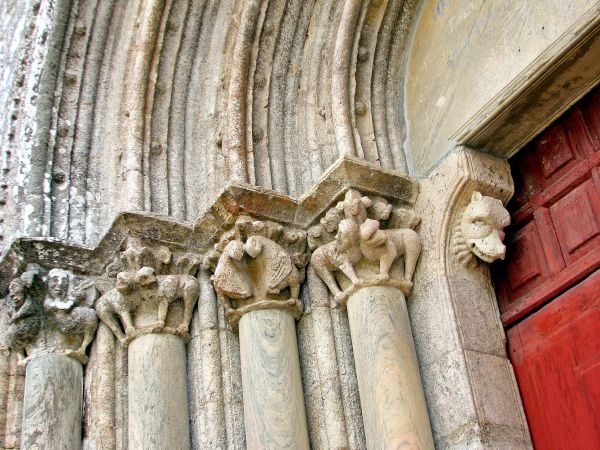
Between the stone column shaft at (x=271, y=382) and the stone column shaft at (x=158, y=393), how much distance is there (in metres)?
0.28

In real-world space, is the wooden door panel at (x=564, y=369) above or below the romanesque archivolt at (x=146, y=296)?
below

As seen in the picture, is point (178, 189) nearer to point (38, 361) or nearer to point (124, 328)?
point (124, 328)

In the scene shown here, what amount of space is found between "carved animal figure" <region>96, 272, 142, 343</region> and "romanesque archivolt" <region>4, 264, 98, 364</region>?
76mm

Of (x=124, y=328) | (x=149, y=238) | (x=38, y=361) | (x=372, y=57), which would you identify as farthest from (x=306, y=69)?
(x=38, y=361)

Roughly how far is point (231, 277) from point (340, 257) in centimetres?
47

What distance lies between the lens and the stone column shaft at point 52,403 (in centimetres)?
363

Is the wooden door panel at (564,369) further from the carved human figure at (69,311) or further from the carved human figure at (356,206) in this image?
the carved human figure at (69,311)

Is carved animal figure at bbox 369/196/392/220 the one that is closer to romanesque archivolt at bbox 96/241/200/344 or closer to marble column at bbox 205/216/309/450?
marble column at bbox 205/216/309/450

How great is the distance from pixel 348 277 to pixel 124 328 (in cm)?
100

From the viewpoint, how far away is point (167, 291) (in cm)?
385

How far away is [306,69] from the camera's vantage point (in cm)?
452

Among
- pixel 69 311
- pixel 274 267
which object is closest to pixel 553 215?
pixel 274 267

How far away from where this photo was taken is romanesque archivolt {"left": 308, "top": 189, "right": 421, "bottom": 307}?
3.74 meters

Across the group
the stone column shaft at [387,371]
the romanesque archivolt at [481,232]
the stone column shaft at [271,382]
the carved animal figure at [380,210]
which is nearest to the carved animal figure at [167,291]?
the stone column shaft at [271,382]
